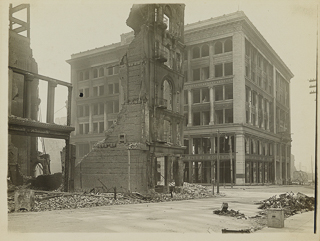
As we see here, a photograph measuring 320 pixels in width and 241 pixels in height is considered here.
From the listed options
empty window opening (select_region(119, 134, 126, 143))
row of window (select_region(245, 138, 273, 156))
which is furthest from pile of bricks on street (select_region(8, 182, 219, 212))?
row of window (select_region(245, 138, 273, 156))

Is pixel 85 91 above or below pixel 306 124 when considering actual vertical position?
above

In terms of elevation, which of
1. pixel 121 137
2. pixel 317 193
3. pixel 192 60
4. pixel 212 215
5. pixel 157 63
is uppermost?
pixel 192 60

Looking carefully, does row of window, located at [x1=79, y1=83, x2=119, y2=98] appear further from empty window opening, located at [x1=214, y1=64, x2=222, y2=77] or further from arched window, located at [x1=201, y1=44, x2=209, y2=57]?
empty window opening, located at [x1=214, y1=64, x2=222, y2=77]

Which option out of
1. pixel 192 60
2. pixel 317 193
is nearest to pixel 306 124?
pixel 317 193

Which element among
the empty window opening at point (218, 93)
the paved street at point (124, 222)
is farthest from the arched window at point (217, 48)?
the paved street at point (124, 222)

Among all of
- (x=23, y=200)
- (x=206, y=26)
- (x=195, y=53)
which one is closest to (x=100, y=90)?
(x=195, y=53)

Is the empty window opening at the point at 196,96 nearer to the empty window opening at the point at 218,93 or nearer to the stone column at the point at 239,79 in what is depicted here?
the empty window opening at the point at 218,93

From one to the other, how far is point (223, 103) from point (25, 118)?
37405 millimetres

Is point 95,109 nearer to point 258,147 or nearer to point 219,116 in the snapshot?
point 219,116

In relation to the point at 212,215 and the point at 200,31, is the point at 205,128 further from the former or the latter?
the point at 212,215

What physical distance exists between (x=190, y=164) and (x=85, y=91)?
60.5 ft

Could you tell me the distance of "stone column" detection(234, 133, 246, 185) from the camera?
51844mm

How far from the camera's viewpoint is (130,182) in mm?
28141

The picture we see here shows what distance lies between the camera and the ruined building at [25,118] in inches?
899
